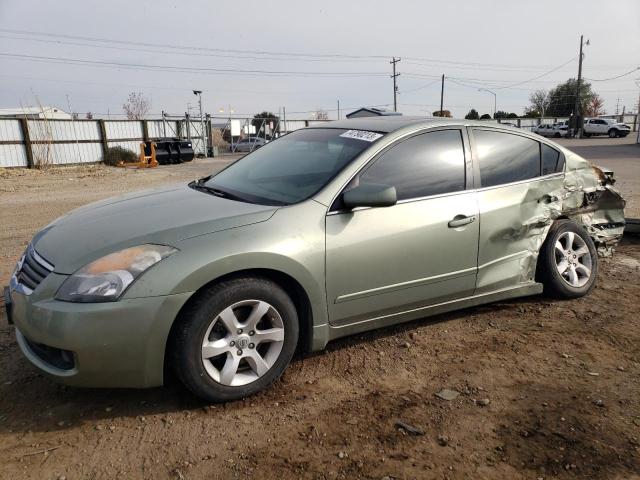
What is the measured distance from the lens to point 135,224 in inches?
114

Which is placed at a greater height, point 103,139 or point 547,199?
point 547,199

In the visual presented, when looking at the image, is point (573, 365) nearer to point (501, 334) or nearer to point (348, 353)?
point (501, 334)

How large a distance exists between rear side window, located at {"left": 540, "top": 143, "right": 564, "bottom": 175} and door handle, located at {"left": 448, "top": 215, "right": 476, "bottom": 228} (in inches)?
43.3

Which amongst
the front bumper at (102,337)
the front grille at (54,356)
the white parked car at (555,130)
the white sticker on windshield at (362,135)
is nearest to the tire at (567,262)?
the white sticker on windshield at (362,135)

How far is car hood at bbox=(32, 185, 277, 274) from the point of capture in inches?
105

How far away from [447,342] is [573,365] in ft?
2.66

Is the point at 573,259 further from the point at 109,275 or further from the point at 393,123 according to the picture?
the point at 109,275

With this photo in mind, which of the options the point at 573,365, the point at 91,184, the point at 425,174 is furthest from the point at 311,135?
the point at 91,184

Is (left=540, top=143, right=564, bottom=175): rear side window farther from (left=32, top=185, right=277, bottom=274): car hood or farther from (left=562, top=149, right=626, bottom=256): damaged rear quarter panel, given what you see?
(left=32, top=185, right=277, bottom=274): car hood

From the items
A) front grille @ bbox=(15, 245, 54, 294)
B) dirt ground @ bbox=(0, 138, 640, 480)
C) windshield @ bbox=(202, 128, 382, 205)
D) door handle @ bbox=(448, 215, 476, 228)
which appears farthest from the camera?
door handle @ bbox=(448, 215, 476, 228)

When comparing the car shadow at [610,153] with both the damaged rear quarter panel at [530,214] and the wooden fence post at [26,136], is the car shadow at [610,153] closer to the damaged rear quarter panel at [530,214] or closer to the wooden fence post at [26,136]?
the damaged rear quarter panel at [530,214]

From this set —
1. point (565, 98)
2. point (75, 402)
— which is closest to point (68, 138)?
point (75, 402)

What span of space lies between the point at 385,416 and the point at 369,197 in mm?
1242

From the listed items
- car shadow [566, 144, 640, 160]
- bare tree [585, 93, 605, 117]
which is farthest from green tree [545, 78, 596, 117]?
car shadow [566, 144, 640, 160]
